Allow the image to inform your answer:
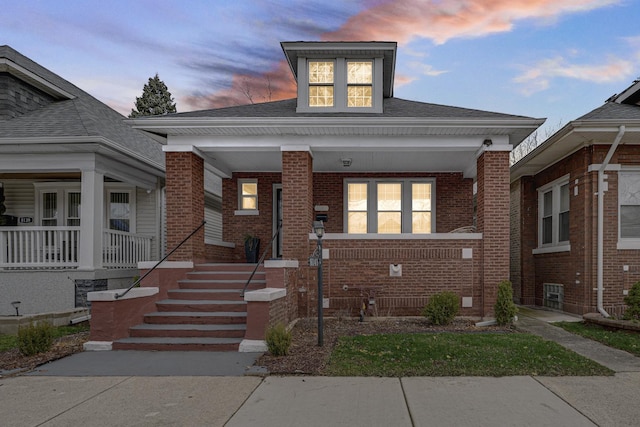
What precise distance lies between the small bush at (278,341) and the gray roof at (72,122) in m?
6.84

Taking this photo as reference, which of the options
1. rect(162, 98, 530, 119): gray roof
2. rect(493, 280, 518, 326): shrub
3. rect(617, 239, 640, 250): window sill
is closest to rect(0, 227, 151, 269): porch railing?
rect(162, 98, 530, 119): gray roof

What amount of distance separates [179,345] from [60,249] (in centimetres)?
556

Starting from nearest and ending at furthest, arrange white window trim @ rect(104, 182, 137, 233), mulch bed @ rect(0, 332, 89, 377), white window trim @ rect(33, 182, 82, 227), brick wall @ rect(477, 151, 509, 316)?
mulch bed @ rect(0, 332, 89, 377) → brick wall @ rect(477, 151, 509, 316) → white window trim @ rect(33, 182, 82, 227) → white window trim @ rect(104, 182, 137, 233)

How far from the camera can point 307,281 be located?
9703 mm

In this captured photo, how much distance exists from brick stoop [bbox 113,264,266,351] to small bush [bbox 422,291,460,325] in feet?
11.2

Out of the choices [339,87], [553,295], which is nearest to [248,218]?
[339,87]

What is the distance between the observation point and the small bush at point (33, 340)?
22.2 ft

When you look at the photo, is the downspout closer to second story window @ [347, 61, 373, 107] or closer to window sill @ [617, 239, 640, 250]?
window sill @ [617, 239, 640, 250]

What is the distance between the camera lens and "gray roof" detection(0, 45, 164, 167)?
1068cm
